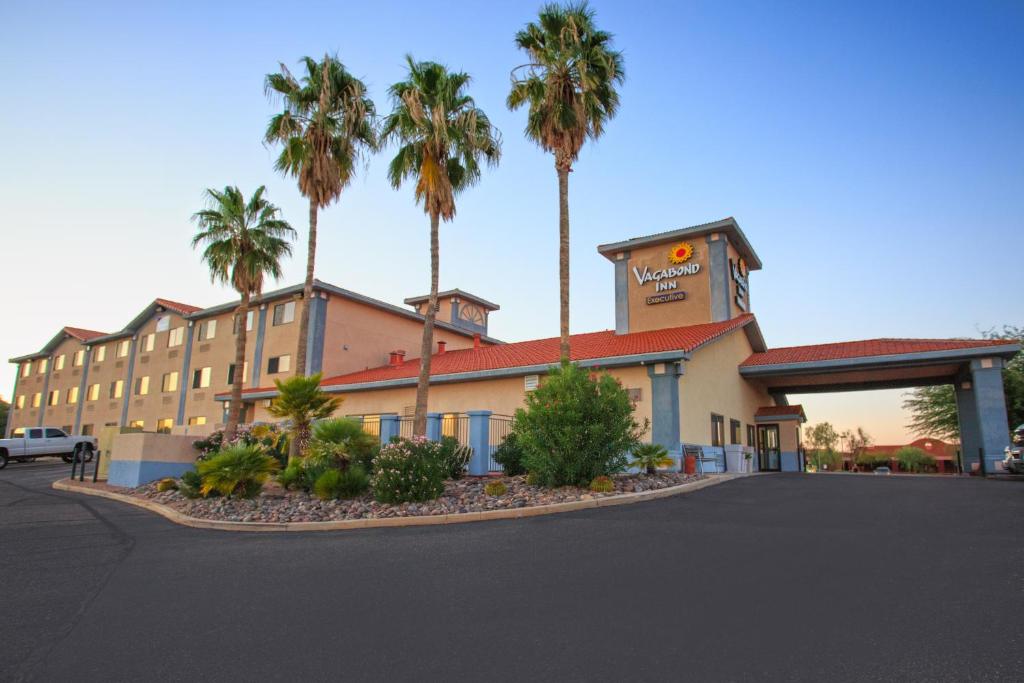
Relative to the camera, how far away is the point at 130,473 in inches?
736

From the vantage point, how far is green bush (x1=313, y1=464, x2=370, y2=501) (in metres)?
13.5

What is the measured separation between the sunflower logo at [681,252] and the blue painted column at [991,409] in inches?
423

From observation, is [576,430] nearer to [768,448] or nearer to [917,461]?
[768,448]

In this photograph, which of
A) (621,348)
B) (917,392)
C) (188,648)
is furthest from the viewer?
(917,392)

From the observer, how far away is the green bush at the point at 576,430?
44.5ft

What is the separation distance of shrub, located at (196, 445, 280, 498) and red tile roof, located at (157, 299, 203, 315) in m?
27.0

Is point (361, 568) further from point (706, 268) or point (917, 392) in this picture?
point (917, 392)

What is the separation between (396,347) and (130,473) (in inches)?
698

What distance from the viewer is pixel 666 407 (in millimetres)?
19656

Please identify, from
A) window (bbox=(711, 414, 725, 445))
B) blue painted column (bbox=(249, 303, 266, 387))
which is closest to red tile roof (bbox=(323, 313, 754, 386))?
window (bbox=(711, 414, 725, 445))

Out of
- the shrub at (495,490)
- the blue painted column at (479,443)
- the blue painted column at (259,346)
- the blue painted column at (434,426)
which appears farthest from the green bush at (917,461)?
the shrub at (495,490)

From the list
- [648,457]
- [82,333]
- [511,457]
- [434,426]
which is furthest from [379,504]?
[82,333]

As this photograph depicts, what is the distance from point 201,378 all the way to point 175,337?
4684mm

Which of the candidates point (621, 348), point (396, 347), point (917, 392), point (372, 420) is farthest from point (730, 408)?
point (396, 347)
